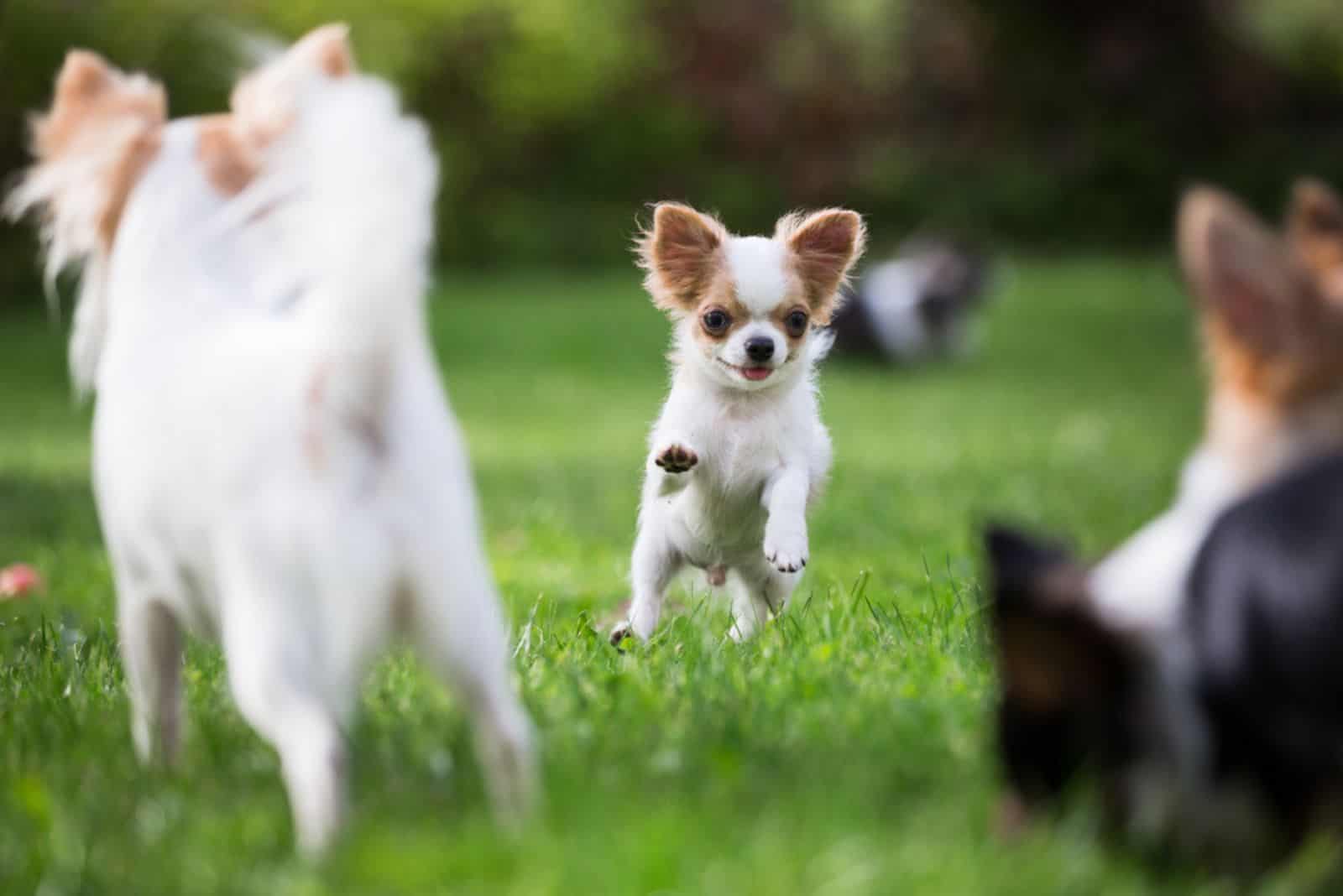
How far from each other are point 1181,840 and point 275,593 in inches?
57.5

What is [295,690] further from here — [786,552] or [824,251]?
[824,251]

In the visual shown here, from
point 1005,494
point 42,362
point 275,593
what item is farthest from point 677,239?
point 42,362

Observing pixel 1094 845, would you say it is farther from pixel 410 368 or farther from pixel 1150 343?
pixel 1150 343

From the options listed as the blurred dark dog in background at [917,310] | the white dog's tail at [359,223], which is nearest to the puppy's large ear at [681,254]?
the white dog's tail at [359,223]

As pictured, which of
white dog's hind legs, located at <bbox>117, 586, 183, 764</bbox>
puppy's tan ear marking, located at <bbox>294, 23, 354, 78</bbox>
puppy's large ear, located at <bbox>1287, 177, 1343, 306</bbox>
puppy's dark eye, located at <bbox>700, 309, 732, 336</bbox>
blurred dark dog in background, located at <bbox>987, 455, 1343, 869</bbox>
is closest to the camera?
blurred dark dog in background, located at <bbox>987, 455, 1343, 869</bbox>

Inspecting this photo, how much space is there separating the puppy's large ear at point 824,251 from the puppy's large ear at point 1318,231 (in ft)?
5.88

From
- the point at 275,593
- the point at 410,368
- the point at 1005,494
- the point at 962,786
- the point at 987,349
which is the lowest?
the point at 987,349

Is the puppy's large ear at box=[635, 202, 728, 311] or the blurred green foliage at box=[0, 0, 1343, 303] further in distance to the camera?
the blurred green foliage at box=[0, 0, 1343, 303]

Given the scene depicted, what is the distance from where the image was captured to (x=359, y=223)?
2576mm

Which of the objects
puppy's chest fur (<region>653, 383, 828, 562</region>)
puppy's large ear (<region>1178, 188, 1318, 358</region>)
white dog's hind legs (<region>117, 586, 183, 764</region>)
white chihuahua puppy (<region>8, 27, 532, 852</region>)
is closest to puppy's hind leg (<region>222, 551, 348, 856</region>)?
white chihuahua puppy (<region>8, 27, 532, 852</region>)

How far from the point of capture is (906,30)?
26141 mm

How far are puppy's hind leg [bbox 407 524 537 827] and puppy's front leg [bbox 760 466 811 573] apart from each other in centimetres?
148

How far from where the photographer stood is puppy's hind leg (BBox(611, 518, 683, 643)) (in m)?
4.39

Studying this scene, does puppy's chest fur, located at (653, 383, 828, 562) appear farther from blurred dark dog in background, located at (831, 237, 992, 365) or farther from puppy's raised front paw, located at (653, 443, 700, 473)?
blurred dark dog in background, located at (831, 237, 992, 365)
